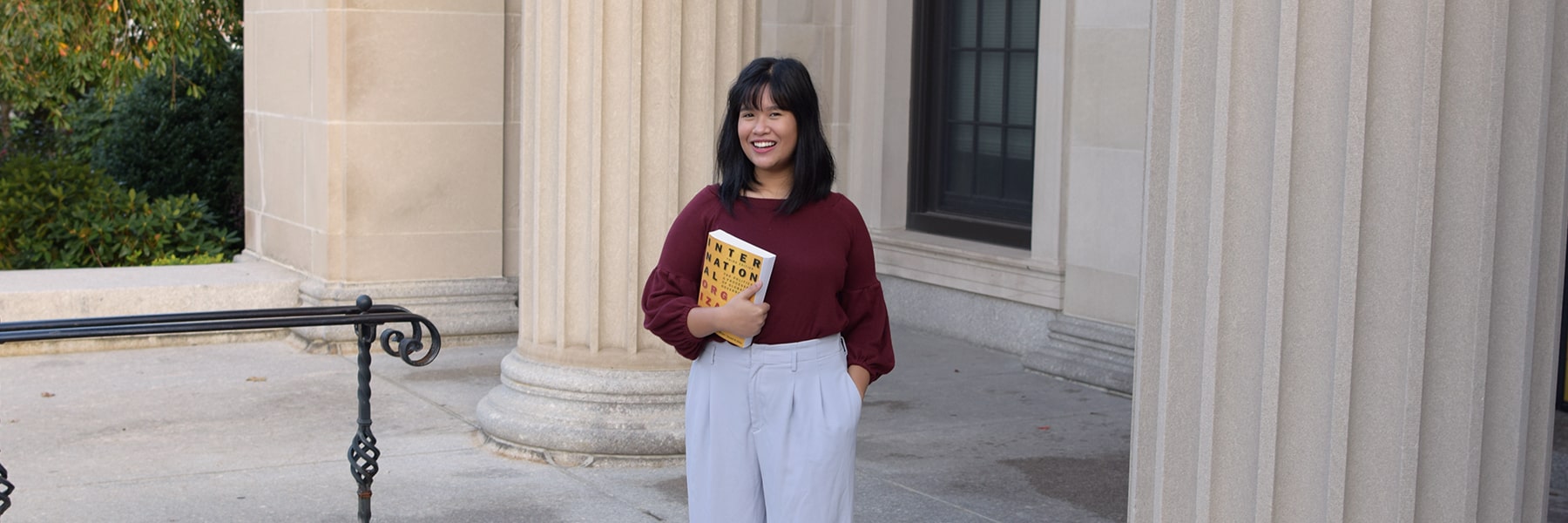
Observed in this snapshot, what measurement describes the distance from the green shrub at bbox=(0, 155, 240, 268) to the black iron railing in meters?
6.70

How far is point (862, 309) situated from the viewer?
3992 millimetres

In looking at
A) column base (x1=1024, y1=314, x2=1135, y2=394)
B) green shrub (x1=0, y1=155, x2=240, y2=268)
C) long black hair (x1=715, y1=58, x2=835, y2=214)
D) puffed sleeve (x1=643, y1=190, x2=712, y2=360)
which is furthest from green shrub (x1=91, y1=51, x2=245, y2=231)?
long black hair (x1=715, y1=58, x2=835, y2=214)

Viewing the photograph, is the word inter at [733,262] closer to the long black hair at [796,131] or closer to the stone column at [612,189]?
the long black hair at [796,131]

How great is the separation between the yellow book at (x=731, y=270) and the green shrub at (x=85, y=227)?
8.86 m

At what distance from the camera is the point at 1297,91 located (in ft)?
10.8

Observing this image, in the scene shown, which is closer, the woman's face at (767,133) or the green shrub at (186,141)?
the woman's face at (767,133)

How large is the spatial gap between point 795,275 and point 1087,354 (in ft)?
18.6

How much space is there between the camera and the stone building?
3.29 meters

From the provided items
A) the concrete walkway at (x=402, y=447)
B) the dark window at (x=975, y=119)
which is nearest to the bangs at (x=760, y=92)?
the concrete walkway at (x=402, y=447)

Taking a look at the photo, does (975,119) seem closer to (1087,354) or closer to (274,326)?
(1087,354)

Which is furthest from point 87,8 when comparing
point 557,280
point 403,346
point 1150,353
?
point 1150,353

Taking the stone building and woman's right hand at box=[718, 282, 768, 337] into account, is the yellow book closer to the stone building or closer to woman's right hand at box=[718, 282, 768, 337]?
woman's right hand at box=[718, 282, 768, 337]

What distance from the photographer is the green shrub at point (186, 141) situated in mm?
15297

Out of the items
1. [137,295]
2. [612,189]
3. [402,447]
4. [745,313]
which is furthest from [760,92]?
[137,295]
